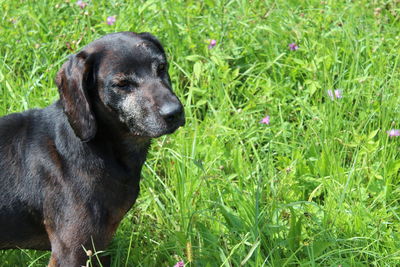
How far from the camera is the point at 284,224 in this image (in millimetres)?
3826

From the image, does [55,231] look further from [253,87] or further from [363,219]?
[253,87]

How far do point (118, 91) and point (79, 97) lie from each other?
17cm

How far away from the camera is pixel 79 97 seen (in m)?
3.19

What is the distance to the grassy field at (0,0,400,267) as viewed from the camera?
362 centimetres

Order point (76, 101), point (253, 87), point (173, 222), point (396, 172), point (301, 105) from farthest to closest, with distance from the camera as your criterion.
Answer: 1. point (253, 87)
2. point (301, 105)
3. point (396, 172)
4. point (173, 222)
5. point (76, 101)

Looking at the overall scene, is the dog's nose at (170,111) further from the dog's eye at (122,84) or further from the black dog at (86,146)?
the dog's eye at (122,84)

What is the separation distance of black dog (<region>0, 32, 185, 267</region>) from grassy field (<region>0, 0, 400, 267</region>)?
13.3 inches

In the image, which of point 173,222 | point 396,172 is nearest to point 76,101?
point 173,222

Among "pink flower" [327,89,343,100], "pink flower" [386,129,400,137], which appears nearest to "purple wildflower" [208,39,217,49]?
"pink flower" [327,89,343,100]

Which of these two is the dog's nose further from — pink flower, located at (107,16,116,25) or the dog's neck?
pink flower, located at (107,16,116,25)

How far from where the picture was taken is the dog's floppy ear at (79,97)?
3.18m

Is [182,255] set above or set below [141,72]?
below

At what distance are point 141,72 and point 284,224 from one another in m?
1.16

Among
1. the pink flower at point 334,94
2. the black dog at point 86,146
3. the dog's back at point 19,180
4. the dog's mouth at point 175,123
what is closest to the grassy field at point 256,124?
the pink flower at point 334,94
